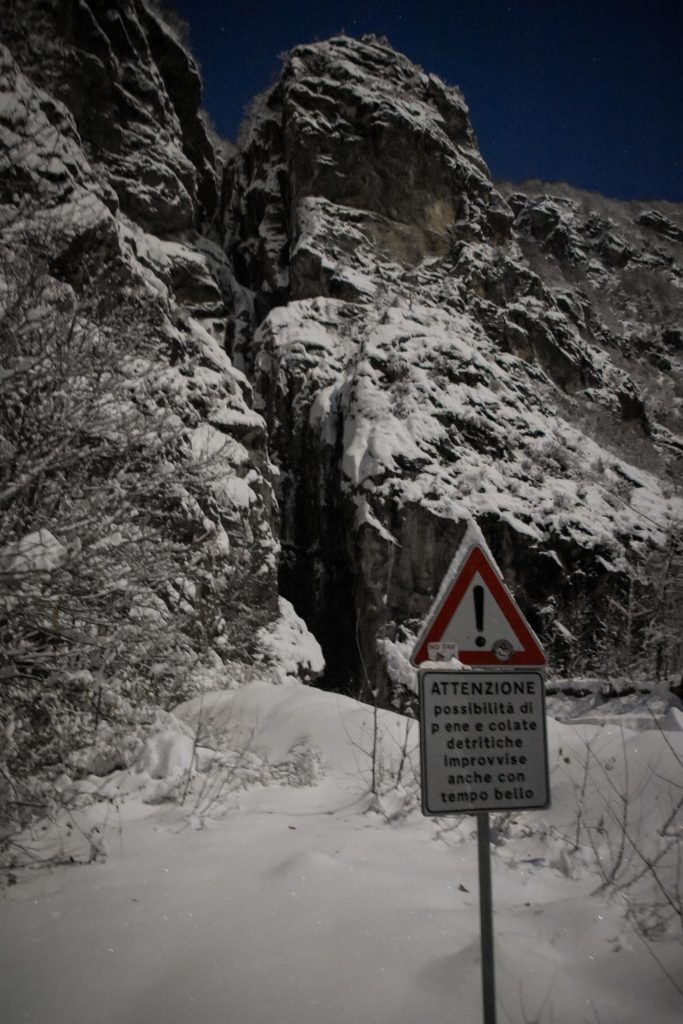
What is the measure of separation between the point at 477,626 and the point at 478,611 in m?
0.07

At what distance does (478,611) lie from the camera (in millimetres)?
2529

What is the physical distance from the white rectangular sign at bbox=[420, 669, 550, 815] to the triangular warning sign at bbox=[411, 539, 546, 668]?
0.48ft

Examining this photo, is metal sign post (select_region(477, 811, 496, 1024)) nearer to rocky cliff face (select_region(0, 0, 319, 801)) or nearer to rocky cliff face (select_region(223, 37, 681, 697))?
rocky cliff face (select_region(0, 0, 319, 801))

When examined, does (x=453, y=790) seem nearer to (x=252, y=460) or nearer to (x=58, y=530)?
(x=58, y=530)

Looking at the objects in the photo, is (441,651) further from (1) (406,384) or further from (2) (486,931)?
(1) (406,384)

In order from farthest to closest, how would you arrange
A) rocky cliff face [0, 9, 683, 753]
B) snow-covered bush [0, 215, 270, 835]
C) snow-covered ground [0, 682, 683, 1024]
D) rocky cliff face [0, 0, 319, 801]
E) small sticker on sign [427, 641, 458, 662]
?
1. rocky cliff face [0, 9, 683, 753]
2. rocky cliff face [0, 0, 319, 801]
3. snow-covered bush [0, 215, 270, 835]
4. snow-covered ground [0, 682, 683, 1024]
5. small sticker on sign [427, 641, 458, 662]

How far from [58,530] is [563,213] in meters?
98.2

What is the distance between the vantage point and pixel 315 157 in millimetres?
36844

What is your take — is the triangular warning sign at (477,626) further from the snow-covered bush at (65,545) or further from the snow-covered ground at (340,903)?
the snow-covered bush at (65,545)

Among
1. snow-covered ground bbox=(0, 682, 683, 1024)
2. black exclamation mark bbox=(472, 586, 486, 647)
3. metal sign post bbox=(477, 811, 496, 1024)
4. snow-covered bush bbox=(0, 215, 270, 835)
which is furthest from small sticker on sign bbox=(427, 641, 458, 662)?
snow-covered bush bbox=(0, 215, 270, 835)

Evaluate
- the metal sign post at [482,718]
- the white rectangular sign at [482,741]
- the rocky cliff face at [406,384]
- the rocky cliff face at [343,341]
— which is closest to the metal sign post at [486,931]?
the metal sign post at [482,718]

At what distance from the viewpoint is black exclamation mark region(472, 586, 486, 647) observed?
2.50m

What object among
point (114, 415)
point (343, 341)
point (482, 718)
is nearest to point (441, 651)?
point (482, 718)

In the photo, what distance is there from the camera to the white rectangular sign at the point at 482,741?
222cm
